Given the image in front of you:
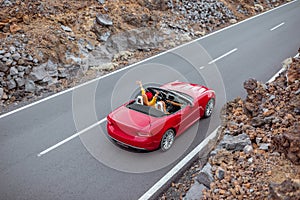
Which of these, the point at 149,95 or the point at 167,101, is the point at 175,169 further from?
the point at 149,95

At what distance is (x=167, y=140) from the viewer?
811 cm

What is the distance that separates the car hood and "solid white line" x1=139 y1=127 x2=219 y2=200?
1248mm

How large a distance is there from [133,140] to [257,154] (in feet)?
10.2

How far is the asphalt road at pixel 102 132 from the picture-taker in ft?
23.2

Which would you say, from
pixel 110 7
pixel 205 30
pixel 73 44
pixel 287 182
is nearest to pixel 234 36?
pixel 205 30

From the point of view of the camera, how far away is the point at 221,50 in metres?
15.8

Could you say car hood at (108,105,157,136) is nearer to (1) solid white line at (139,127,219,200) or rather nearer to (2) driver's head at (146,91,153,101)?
(2) driver's head at (146,91,153,101)

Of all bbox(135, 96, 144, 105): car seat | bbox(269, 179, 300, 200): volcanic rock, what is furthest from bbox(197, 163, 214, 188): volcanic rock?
bbox(135, 96, 144, 105): car seat

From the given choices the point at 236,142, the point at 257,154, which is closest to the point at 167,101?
the point at 236,142

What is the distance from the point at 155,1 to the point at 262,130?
1305 centimetres

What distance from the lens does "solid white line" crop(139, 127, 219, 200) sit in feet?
22.4

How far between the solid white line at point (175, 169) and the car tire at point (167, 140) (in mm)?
606

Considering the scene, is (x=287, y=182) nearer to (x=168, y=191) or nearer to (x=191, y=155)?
(x=168, y=191)

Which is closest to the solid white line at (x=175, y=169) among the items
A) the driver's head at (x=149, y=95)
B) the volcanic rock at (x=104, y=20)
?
the driver's head at (x=149, y=95)
